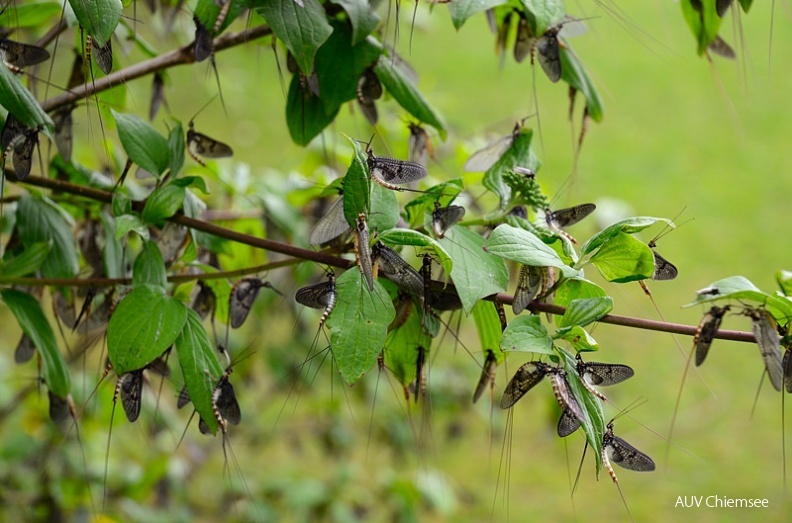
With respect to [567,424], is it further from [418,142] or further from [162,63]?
[162,63]

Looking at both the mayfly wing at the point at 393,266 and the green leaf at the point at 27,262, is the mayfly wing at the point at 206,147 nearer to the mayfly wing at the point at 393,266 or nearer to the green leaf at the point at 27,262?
the green leaf at the point at 27,262

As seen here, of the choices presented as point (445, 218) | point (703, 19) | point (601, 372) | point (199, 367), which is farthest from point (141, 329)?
point (703, 19)

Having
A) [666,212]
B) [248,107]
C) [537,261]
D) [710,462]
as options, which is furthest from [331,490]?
[248,107]

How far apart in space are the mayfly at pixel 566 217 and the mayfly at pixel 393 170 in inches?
4.9

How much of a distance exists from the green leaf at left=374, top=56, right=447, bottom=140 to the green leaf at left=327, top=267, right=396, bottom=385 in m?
0.31

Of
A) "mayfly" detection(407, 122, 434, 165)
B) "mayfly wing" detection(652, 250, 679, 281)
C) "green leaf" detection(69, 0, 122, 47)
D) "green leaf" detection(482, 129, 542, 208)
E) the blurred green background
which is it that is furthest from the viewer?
the blurred green background

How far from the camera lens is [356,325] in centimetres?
58

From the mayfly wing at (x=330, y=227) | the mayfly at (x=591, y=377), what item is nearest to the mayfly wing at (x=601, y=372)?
the mayfly at (x=591, y=377)

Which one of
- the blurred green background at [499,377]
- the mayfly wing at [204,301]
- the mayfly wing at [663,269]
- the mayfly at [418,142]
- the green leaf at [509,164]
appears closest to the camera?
the mayfly wing at [663,269]

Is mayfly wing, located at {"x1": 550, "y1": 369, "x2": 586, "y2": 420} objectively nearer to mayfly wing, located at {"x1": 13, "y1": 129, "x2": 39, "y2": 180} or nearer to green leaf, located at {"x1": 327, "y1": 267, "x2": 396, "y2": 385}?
green leaf, located at {"x1": 327, "y1": 267, "x2": 396, "y2": 385}

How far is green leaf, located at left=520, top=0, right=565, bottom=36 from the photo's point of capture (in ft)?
2.20

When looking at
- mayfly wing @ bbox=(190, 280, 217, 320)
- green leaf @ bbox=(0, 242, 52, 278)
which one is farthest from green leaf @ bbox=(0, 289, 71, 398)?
mayfly wing @ bbox=(190, 280, 217, 320)

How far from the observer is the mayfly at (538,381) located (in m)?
0.54

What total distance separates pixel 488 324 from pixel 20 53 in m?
0.49
